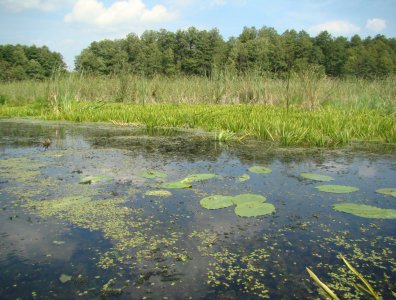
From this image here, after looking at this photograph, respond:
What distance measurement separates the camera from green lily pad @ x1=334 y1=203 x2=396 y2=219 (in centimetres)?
173

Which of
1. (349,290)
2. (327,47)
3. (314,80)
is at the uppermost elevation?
(327,47)

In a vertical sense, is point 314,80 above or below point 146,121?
above

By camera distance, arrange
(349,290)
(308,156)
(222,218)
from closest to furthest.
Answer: (349,290) → (222,218) → (308,156)

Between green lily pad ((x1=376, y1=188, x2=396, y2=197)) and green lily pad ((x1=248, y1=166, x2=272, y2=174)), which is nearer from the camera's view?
green lily pad ((x1=376, y1=188, x2=396, y2=197))

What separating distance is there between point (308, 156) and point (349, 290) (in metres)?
2.34

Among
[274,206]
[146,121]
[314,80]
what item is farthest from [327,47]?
[274,206]

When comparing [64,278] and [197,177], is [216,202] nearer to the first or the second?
[197,177]

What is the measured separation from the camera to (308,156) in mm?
3365

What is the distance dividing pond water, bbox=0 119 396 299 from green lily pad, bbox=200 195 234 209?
0.06 ft

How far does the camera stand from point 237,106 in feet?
27.5

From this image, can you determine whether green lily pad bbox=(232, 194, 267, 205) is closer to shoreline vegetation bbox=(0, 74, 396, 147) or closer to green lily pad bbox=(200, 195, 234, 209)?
green lily pad bbox=(200, 195, 234, 209)

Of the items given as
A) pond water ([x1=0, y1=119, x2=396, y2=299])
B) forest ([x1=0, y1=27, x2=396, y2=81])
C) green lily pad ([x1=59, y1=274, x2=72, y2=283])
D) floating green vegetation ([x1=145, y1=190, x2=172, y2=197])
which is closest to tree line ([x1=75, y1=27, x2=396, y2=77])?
forest ([x1=0, y1=27, x2=396, y2=81])

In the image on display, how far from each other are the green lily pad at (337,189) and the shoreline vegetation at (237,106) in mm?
1750

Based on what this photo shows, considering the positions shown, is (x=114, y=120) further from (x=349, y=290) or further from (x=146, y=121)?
(x=349, y=290)
